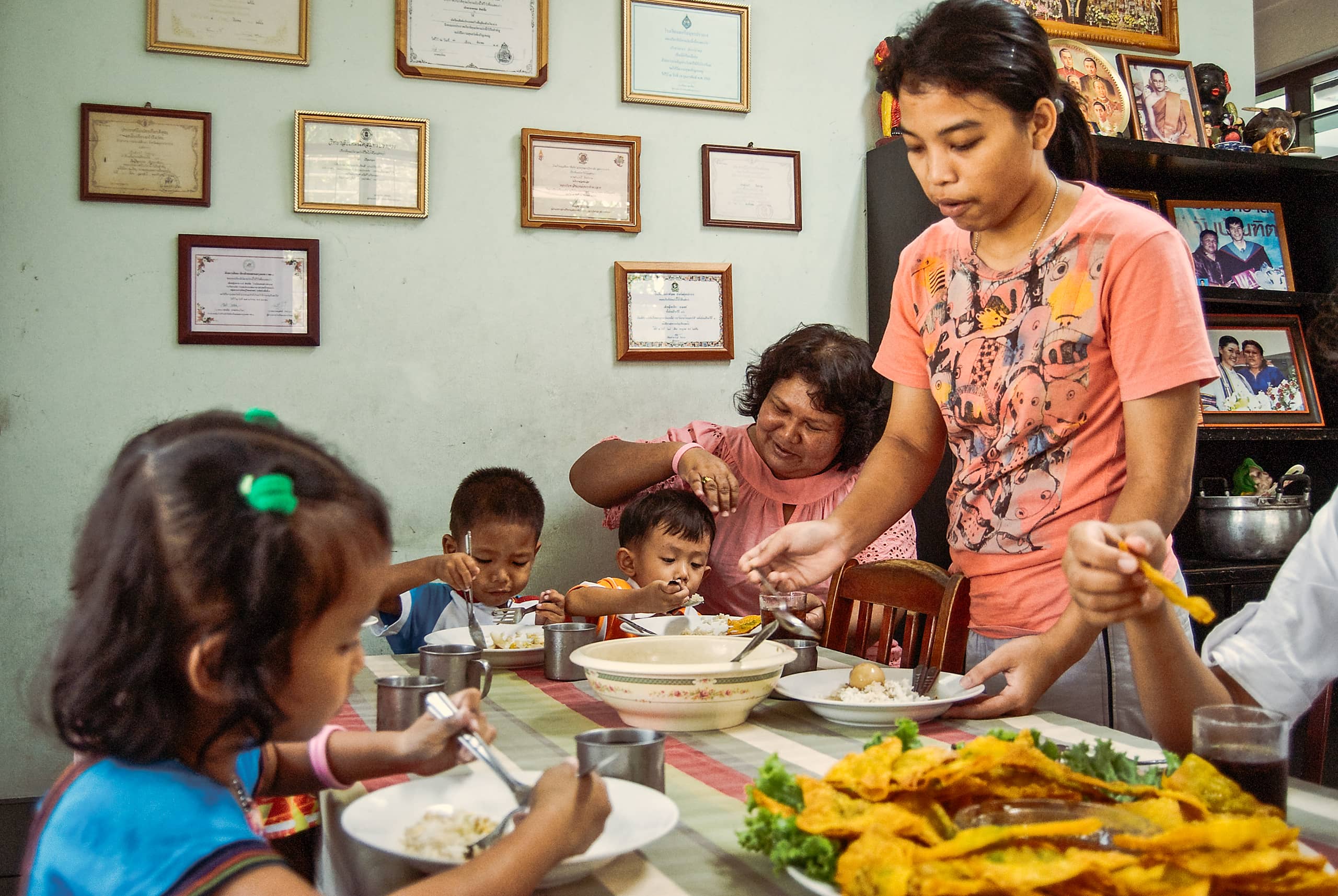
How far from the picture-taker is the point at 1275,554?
297cm

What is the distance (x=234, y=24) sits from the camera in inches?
101

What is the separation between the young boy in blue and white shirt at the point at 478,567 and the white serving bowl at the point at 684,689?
2.89 ft

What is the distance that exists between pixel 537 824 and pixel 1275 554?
2.87 m

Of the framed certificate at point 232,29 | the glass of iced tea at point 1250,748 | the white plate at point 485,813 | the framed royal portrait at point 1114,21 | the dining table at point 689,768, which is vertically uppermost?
the framed royal portrait at point 1114,21

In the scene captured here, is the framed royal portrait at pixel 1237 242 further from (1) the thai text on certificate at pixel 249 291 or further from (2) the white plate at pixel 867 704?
(1) the thai text on certificate at pixel 249 291

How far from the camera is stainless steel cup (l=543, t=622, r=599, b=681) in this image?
166 cm

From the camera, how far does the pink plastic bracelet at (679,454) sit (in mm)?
2576

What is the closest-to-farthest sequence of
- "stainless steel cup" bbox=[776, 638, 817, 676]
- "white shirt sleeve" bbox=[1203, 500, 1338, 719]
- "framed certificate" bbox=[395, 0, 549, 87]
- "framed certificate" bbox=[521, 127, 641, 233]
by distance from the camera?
"white shirt sleeve" bbox=[1203, 500, 1338, 719] → "stainless steel cup" bbox=[776, 638, 817, 676] → "framed certificate" bbox=[395, 0, 549, 87] → "framed certificate" bbox=[521, 127, 641, 233]

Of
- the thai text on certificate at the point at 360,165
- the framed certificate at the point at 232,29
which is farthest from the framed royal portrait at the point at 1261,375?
the framed certificate at the point at 232,29

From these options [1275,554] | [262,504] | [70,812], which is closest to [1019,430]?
[262,504]

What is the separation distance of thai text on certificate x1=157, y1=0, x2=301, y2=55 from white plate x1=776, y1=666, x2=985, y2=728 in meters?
2.10

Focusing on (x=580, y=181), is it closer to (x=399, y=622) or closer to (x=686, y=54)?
(x=686, y=54)

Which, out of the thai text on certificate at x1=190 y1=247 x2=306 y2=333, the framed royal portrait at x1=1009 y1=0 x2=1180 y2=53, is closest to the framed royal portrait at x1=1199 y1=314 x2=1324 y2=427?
the framed royal portrait at x1=1009 y1=0 x2=1180 y2=53

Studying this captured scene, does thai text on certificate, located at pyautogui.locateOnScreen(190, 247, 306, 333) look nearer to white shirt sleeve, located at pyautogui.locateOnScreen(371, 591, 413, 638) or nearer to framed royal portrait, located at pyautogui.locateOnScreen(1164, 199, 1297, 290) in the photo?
white shirt sleeve, located at pyautogui.locateOnScreen(371, 591, 413, 638)
